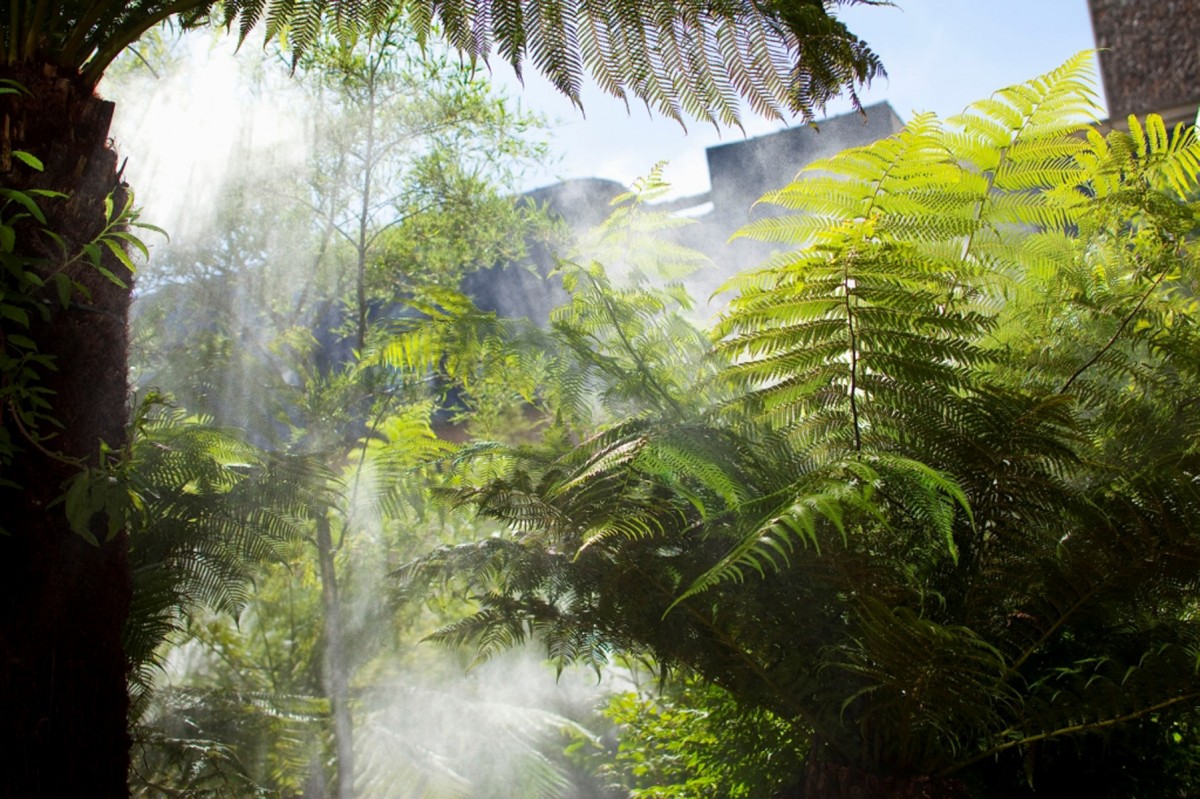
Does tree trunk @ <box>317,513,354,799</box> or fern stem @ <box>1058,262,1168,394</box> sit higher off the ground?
fern stem @ <box>1058,262,1168,394</box>

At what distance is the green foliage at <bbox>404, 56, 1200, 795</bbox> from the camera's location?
0.75 m

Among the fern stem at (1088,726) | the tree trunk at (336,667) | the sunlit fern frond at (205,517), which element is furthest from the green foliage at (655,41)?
the tree trunk at (336,667)

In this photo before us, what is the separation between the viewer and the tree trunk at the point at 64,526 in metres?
0.67

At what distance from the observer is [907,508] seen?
79cm

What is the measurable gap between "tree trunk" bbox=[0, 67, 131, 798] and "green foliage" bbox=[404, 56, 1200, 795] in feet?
0.95

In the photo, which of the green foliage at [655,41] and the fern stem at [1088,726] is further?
the green foliage at [655,41]

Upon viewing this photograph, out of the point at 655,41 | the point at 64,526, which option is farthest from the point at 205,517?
the point at 655,41

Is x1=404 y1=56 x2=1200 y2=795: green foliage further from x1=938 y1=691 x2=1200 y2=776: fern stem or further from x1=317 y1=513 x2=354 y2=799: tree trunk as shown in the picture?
x1=317 y1=513 x2=354 y2=799: tree trunk

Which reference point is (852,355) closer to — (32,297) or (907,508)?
(907,508)

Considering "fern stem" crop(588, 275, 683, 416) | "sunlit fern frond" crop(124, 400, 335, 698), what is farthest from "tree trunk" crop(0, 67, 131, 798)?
"fern stem" crop(588, 275, 683, 416)

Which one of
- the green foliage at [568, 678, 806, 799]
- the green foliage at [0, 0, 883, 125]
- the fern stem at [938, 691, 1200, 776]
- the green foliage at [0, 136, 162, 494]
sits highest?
the green foliage at [0, 0, 883, 125]

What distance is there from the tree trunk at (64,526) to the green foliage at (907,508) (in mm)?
291

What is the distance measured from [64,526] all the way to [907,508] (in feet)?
2.26

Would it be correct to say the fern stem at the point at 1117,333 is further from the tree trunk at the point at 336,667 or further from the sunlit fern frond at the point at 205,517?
the tree trunk at the point at 336,667
